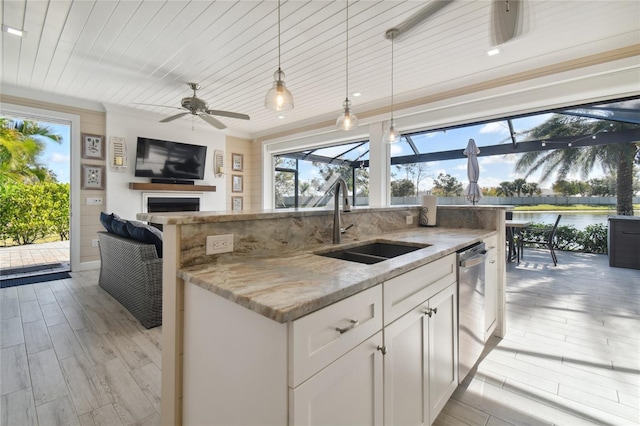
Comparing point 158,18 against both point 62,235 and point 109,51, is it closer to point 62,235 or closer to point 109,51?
point 109,51

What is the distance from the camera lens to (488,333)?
229cm

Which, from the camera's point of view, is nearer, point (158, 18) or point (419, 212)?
point (158, 18)

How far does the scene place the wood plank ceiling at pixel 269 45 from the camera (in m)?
A: 2.41

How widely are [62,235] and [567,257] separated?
1013cm

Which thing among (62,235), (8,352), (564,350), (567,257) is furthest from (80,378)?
(567,257)

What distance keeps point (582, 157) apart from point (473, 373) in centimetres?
Answer: 575

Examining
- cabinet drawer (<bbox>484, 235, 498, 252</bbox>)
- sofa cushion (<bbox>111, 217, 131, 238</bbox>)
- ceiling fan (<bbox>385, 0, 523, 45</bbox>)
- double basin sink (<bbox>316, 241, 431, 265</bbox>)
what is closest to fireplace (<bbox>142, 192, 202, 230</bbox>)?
sofa cushion (<bbox>111, 217, 131, 238</bbox>)

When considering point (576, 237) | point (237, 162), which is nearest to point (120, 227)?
point (237, 162)

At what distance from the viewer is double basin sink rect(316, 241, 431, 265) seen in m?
1.68

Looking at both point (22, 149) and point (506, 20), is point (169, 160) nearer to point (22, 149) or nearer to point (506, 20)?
point (22, 149)

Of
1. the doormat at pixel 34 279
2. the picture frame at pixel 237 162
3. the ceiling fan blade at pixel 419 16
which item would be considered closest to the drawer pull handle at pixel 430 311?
the ceiling fan blade at pixel 419 16

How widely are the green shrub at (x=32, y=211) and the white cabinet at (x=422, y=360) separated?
711 centimetres

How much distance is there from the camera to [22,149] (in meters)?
5.07

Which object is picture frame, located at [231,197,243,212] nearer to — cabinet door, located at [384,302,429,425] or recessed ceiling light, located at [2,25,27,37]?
recessed ceiling light, located at [2,25,27,37]
